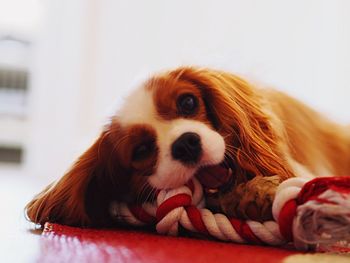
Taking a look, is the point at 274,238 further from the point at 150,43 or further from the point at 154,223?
the point at 150,43

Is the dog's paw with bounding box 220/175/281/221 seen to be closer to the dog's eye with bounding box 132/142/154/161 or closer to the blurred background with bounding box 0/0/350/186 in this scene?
the dog's eye with bounding box 132/142/154/161

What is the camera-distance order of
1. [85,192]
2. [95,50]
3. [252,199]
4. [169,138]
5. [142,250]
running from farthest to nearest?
[95,50], [85,192], [169,138], [252,199], [142,250]

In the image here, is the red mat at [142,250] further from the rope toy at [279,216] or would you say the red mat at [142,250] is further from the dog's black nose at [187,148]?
the dog's black nose at [187,148]

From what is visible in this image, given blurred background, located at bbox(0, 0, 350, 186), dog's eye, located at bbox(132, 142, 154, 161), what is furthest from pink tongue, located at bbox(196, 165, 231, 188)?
blurred background, located at bbox(0, 0, 350, 186)

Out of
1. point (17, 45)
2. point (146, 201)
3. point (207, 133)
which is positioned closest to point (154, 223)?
point (146, 201)

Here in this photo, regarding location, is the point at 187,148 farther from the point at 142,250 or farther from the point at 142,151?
the point at 142,250

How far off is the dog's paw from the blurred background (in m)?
1.87

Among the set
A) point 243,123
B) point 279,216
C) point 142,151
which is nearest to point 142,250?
point 279,216

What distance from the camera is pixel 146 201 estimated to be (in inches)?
43.3

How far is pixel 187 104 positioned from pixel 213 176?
0.16m

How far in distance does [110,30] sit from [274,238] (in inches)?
110

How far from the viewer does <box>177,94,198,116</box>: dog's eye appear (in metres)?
1.13

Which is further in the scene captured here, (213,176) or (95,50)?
(95,50)

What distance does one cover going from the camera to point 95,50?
3586 mm
